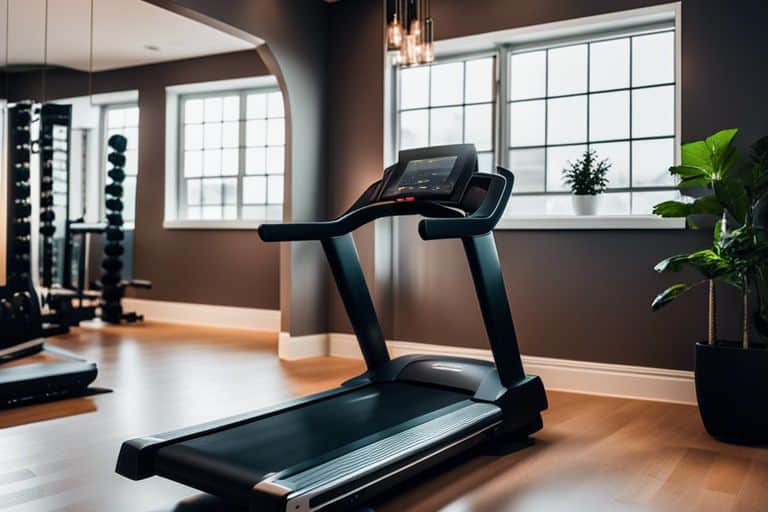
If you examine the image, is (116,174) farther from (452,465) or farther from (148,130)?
(452,465)

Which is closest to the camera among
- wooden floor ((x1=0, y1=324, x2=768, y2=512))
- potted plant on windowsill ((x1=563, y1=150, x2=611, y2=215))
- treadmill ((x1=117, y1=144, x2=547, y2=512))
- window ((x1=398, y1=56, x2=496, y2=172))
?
treadmill ((x1=117, y1=144, x2=547, y2=512))

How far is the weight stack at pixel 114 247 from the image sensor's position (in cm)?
677

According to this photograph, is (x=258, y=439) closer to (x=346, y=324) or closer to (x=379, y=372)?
(x=379, y=372)

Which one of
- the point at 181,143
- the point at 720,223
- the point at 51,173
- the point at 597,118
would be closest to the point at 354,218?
the point at 720,223

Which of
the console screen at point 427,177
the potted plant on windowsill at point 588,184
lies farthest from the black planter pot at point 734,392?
the console screen at point 427,177

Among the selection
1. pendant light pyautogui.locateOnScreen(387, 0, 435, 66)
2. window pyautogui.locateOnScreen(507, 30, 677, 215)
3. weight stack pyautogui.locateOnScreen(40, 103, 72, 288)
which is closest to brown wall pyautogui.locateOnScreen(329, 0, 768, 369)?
window pyautogui.locateOnScreen(507, 30, 677, 215)

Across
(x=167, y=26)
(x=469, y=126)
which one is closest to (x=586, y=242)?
(x=469, y=126)

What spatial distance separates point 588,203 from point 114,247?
4933 mm

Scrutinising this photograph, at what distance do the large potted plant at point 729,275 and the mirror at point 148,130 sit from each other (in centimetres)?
425

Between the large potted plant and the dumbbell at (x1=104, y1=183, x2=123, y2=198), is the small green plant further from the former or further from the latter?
the dumbbell at (x1=104, y1=183, x2=123, y2=198)

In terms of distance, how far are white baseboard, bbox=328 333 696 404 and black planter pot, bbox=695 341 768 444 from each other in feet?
2.32

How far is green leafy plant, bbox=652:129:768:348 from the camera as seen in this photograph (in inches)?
118

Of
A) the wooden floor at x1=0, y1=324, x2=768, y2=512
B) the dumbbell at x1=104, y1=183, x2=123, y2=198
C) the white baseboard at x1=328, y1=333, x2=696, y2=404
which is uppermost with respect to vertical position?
the dumbbell at x1=104, y1=183, x2=123, y2=198

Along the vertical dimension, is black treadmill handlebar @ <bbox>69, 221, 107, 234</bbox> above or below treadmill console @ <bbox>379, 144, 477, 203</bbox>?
below
